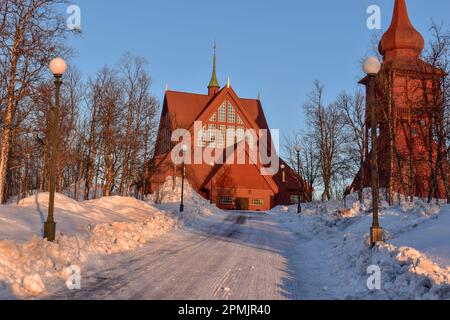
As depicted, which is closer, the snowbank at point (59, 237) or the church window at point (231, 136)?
the snowbank at point (59, 237)

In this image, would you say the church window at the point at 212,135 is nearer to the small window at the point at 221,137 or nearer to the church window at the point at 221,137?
the small window at the point at 221,137

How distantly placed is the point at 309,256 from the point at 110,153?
20275 millimetres

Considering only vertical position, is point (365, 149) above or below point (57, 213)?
above

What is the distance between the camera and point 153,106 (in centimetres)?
3350

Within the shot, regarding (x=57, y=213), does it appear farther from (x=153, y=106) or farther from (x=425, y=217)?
(x=153, y=106)

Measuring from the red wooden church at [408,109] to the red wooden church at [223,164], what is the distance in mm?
12421

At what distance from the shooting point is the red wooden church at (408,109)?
19828 millimetres

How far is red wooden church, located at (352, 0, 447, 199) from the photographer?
1983 cm

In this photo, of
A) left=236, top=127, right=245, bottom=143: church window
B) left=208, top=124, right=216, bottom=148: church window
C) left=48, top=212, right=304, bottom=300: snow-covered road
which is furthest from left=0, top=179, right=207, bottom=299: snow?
Answer: left=236, top=127, right=245, bottom=143: church window

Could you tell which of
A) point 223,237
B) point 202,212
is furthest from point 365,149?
point 223,237

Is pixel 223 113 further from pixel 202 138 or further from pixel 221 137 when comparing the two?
pixel 202 138

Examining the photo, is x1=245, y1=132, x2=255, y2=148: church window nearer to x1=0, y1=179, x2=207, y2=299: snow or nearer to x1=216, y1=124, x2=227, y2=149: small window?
x1=216, y1=124, x2=227, y2=149: small window

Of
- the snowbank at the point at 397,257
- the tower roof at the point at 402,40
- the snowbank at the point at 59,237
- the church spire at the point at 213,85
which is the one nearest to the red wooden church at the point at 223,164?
the church spire at the point at 213,85

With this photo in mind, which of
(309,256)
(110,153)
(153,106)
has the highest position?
(153,106)
